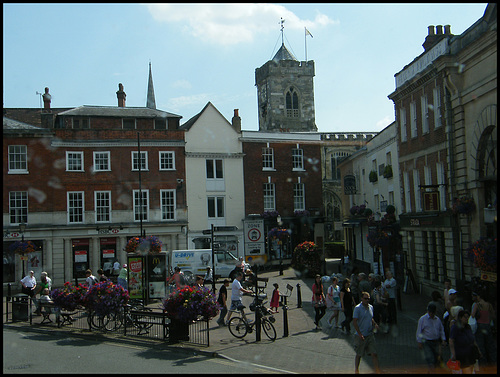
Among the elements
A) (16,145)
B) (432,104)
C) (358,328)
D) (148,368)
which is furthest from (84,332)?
(16,145)

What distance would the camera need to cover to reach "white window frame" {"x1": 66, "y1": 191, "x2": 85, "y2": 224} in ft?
117

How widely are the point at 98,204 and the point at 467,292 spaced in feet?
83.5

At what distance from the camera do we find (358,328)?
11.1 meters

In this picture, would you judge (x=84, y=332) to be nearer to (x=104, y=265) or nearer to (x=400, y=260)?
(x=400, y=260)

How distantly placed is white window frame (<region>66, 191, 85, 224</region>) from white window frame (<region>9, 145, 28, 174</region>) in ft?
10.7

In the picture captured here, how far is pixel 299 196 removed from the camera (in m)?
42.0

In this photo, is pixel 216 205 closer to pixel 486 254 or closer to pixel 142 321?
A: pixel 142 321

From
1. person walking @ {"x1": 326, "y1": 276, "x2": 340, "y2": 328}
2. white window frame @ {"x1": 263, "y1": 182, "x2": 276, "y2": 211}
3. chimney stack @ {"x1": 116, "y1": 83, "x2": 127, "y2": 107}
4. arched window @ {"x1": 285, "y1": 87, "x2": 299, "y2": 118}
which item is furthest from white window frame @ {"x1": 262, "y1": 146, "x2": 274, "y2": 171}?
arched window @ {"x1": 285, "y1": 87, "x2": 299, "y2": 118}

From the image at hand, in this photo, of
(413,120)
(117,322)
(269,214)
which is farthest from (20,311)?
(269,214)

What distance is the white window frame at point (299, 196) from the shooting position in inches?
1644

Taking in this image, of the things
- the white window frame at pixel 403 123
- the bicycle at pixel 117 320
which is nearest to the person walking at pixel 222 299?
the bicycle at pixel 117 320

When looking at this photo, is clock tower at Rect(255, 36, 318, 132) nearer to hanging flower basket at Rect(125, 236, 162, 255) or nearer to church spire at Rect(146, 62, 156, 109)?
church spire at Rect(146, 62, 156, 109)

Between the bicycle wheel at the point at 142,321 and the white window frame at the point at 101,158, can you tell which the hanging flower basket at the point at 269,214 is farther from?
the bicycle wheel at the point at 142,321

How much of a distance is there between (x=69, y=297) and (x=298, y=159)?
91.7ft
